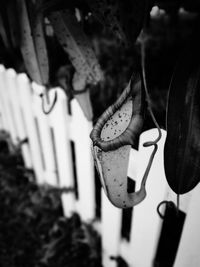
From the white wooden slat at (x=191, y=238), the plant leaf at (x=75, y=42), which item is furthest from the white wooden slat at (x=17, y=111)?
the white wooden slat at (x=191, y=238)

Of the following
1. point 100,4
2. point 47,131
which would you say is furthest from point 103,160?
point 47,131

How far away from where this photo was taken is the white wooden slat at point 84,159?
1018 mm

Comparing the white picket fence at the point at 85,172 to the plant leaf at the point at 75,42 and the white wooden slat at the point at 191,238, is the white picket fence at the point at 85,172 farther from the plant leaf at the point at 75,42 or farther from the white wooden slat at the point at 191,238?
the plant leaf at the point at 75,42

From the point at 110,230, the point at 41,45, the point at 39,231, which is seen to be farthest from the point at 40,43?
the point at 39,231

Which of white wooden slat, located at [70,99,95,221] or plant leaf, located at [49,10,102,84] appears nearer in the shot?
plant leaf, located at [49,10,102,84]

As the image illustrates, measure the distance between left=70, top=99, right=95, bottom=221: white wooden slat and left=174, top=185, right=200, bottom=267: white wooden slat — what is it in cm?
48

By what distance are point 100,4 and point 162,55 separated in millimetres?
2426

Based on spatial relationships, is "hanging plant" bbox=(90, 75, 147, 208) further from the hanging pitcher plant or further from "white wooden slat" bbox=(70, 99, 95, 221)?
"white wooden slat" bbox=(70, 99, 95, 221)

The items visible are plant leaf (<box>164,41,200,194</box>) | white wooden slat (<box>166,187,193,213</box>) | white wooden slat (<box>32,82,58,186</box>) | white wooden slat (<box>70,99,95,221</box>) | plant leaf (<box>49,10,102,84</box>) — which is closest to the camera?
plant leaf (<box>164,41,200,194</box>)

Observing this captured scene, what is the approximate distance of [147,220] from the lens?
36.5 inches

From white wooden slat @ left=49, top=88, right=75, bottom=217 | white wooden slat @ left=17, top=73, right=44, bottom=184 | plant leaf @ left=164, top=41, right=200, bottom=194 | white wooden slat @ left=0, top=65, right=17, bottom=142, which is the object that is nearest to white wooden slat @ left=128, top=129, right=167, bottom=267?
plant leaf @ left=164, top=41, right=200, bottom=194

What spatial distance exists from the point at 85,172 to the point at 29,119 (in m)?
0.55

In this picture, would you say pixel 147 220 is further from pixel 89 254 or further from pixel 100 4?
pixel 100 4

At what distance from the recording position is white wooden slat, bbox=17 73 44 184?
1.32m
